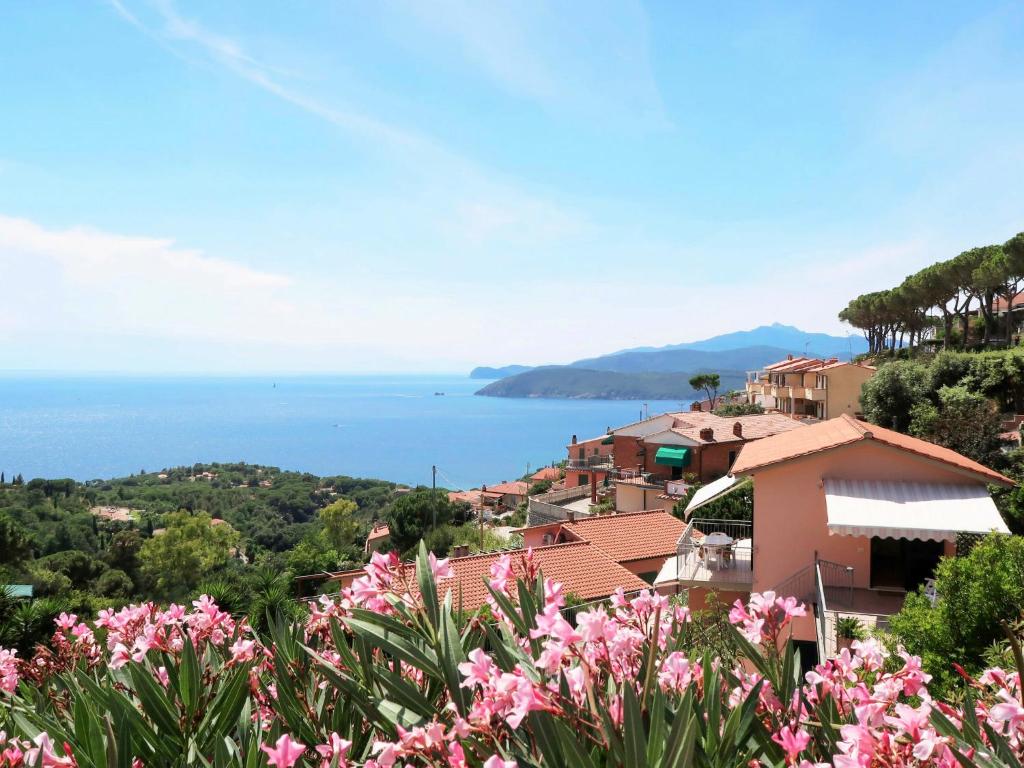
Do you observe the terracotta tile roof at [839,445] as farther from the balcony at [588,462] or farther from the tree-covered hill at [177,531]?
the balcony at [588,462]

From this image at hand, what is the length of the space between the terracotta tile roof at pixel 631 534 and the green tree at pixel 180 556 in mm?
19208

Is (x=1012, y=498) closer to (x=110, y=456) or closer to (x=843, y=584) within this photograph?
(x=843, y=584)

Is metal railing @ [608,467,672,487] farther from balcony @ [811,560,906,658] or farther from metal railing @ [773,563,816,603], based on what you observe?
balcony @ [811,560,906,658]

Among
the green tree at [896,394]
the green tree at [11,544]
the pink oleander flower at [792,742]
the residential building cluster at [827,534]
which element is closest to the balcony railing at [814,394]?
the green tree at [896,394]

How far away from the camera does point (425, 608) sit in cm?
169

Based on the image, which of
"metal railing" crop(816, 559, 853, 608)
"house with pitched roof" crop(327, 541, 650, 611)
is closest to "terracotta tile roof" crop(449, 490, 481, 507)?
"house with pitched roof" crop(327, 541, 650, 611)

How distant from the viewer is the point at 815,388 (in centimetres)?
4069

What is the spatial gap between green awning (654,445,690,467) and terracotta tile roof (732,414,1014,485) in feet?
55.4

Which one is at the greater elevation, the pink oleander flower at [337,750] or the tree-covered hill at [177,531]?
the pink oleander flower at [337,750]

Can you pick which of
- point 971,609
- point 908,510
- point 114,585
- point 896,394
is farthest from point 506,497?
point 971,609

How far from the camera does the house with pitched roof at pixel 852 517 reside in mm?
9461

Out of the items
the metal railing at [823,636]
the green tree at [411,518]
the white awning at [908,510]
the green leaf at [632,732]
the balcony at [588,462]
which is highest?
the green leaf at [632,732]

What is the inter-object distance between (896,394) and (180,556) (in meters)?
32.3

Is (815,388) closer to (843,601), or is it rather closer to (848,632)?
(843,601)
